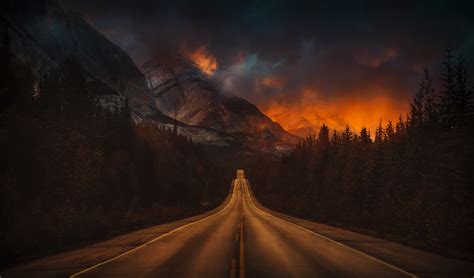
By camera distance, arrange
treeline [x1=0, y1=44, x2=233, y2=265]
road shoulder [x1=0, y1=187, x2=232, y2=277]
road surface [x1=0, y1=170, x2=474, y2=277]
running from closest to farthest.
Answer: road surface [x1=0, y1=170, x2=474, y2=277]
road shoulder [x1=0, y1=187, x2=232, y2=277]
treeline [x1=0, y1=44, x2=233, y2=265]

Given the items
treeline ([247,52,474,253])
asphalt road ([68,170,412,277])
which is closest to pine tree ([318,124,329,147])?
treeline ([247,52,474,253])

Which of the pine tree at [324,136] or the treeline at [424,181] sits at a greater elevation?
the pine tree at [324,136]

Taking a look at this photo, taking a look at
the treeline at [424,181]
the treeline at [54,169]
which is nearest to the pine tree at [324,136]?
→ the treeline at [424,181]

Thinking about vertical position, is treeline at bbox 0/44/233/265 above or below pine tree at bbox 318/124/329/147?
below

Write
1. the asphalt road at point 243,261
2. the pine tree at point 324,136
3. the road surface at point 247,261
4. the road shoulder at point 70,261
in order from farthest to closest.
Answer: the pine tree at point 324,136
the road shoulder at point 70,261
the road surface at point 247,261
the asphalt road at point 243,261

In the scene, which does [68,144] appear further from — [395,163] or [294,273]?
[395,163]

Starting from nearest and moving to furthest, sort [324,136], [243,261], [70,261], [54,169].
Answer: [243,261] < [70,261] < [54,169] < [324,136]

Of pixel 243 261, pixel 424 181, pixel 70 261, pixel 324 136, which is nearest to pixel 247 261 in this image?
pixel 243 261

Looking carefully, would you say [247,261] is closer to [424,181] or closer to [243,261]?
[243,261]

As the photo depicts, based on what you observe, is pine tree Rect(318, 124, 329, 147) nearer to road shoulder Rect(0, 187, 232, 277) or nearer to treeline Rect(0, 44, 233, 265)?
treeline Rect(0, 44, 233, 265)

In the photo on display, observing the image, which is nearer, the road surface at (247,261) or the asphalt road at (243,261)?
the asphalt road at (243,261)

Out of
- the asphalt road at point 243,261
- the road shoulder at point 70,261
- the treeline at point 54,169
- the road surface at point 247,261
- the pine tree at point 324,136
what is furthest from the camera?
the pine tree at point 324,136

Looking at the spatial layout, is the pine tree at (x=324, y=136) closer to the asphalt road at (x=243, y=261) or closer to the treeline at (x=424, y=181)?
the treeline at (x=424, y=181)

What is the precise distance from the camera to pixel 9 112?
1000 inches
